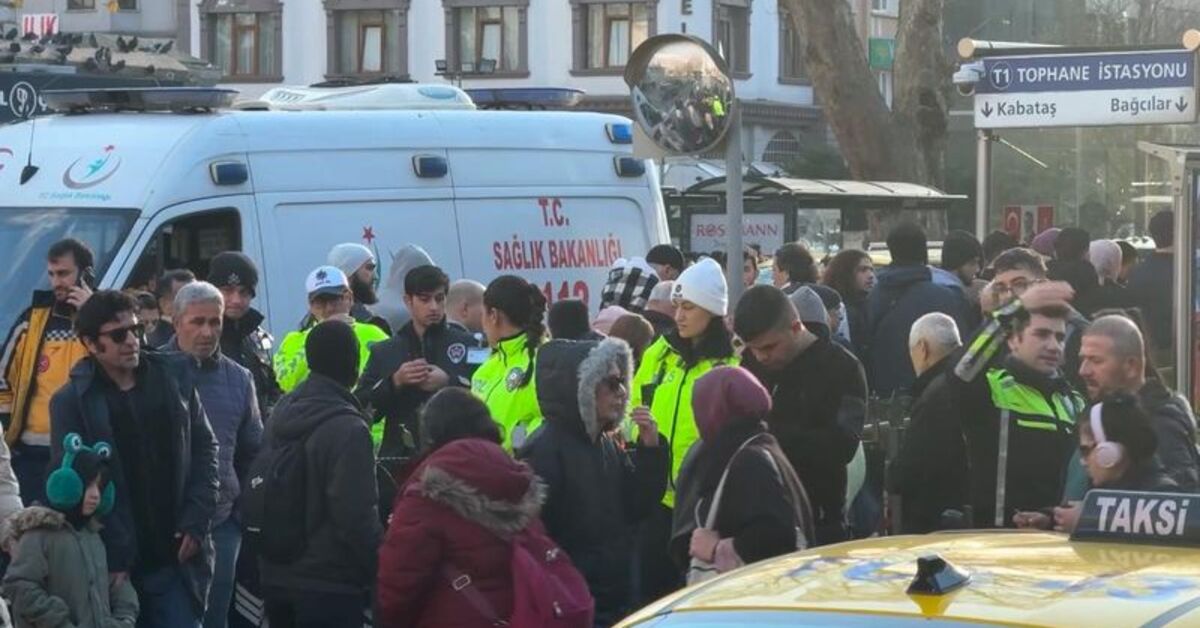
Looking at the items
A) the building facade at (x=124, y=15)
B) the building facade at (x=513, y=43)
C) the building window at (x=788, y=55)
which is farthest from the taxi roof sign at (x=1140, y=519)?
the building facade at (x=124, y=15)

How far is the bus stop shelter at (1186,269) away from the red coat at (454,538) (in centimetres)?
600

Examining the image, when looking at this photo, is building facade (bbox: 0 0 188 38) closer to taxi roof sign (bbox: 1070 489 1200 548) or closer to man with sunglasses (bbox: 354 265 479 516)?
man with sunglasses (bbox: 354 265 479 516)

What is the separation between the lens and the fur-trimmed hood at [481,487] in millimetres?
6098

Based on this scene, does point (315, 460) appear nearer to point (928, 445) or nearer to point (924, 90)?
point (928, 445)

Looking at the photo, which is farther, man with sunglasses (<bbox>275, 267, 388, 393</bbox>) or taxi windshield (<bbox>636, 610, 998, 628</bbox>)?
man with sunglasses (<bbox>275, 267, 388, 393</bbox>)

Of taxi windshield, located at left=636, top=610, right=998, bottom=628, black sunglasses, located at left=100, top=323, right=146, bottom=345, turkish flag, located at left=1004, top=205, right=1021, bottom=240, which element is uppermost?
turkish flag, located at left=1004, top=205, right=1021, bottom=240

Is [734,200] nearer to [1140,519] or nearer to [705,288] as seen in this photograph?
[705,288]

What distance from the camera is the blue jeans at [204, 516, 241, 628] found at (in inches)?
334

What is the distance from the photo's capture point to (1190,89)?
13.7 meters

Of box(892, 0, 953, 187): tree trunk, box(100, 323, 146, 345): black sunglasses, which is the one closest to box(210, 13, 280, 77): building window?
box(892, 0, 953, 187): tree trunk

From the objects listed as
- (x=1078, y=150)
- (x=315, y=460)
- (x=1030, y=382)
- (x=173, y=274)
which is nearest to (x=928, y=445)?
(x=1030, y=382)

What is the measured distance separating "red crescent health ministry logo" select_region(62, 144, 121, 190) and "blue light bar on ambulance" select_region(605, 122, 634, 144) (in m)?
3.05

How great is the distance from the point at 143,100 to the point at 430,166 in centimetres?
152

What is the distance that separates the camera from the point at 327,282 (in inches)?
384
